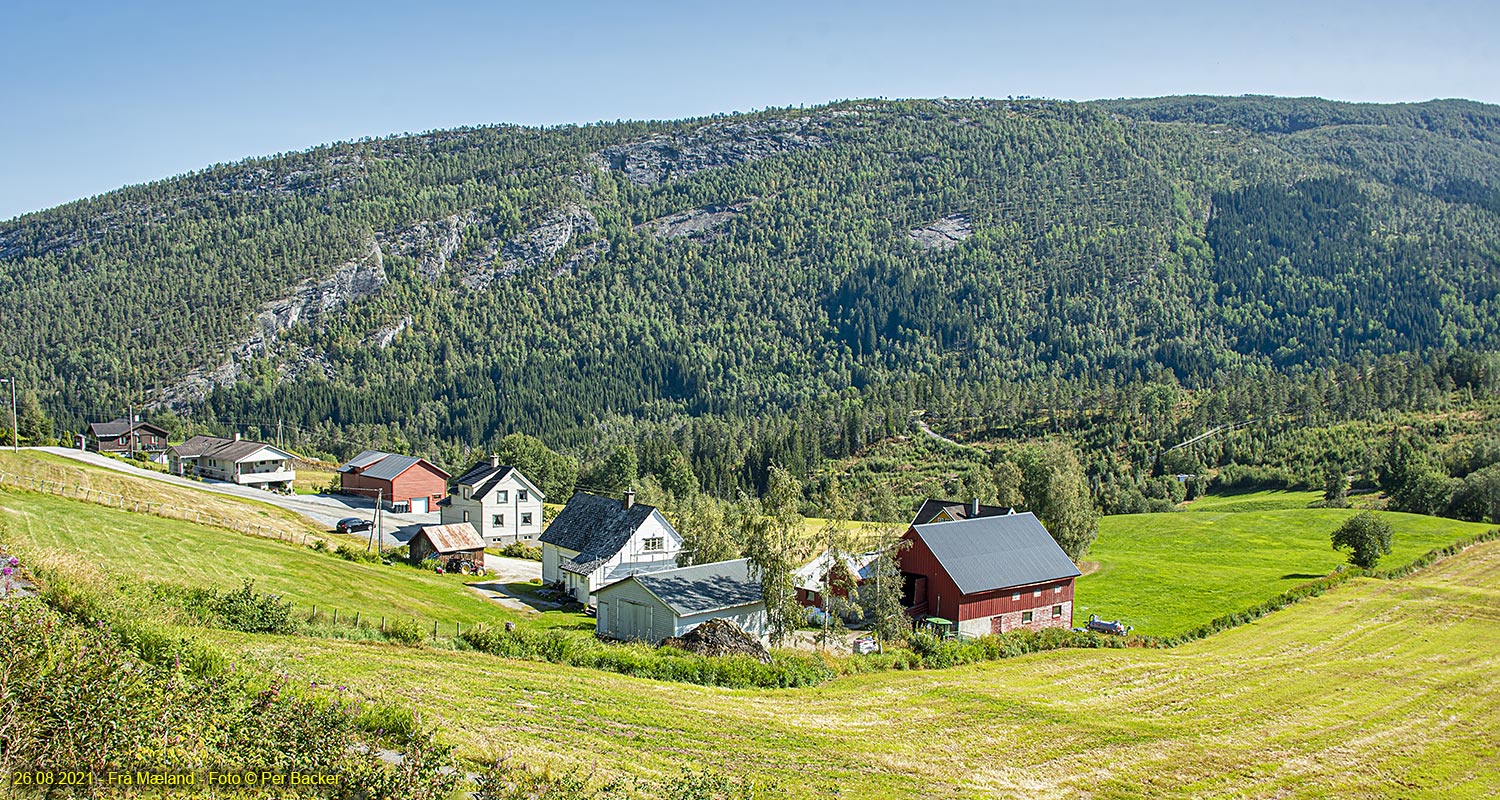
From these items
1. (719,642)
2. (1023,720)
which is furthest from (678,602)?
(1023,720)

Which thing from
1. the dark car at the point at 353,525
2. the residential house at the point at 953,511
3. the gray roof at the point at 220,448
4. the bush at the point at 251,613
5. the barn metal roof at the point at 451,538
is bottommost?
the dark car at the point at 353,525

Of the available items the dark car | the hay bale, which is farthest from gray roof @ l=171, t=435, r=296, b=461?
the hay bale

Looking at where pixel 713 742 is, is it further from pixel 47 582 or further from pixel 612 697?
pixel 47 582

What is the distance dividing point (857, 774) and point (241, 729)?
1278 cm

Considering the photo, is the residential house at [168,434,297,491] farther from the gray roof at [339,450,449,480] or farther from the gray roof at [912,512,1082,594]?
the gray roof at [912,512,1082,594]

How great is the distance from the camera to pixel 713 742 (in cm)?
2033

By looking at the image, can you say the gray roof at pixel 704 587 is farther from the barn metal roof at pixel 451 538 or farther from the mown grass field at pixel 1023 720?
the barn metal roof at pixel 451 538

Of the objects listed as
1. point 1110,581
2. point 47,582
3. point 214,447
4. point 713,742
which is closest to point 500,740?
point 713,742

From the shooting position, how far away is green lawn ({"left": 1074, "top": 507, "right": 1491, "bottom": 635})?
53562mm

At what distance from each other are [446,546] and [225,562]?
2068 centimetres

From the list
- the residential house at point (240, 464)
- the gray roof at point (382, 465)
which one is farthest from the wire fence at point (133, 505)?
the residential house at point (240, 464)

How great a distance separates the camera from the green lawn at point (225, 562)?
3025 cm

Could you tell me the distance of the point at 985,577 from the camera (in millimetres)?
47344

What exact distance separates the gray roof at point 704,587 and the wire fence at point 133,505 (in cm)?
2250
